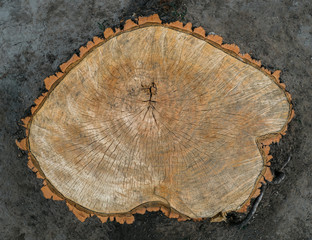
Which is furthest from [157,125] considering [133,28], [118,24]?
[118,24]

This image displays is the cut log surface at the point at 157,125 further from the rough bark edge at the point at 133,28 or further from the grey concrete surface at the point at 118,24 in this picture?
the grey concrete surface at the point at 118,24

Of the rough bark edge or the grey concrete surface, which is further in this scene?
the grey concrete surface

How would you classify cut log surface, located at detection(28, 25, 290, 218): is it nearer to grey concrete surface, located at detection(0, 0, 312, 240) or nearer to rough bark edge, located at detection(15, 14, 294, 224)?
rough bark edge, located at detection(15, 14, 294, 224)

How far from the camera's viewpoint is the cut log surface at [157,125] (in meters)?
1.26

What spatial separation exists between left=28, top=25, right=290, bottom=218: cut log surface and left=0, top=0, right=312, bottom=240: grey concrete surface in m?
0.40

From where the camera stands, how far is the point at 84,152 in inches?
52.8

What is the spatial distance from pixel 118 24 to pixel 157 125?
0.70 metres

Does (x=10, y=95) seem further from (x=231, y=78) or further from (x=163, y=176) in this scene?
(x=231, y=78)

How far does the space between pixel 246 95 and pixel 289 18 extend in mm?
897

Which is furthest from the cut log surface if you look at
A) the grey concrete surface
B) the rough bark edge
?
the grey concrete surface

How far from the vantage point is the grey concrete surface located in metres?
1.67

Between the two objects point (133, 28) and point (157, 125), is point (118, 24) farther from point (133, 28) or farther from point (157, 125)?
point (157, 125)

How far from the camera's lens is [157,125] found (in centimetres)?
131

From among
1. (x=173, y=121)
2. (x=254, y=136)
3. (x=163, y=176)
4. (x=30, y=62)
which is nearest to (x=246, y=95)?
(x=254, y=136)
